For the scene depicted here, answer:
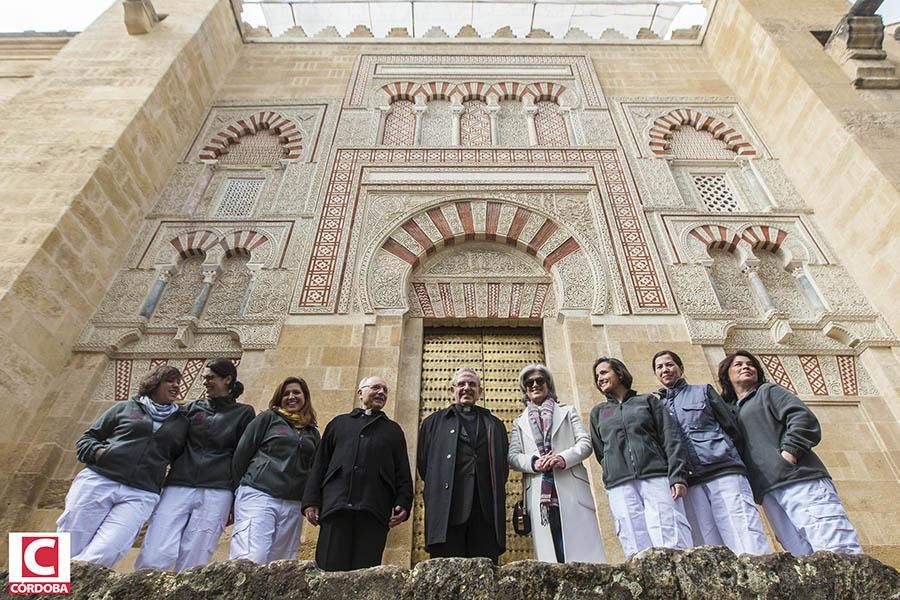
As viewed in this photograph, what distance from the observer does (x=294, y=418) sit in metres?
2.37

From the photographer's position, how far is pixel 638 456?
204 centimetres

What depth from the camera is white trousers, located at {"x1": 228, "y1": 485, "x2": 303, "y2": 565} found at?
78.8 inches

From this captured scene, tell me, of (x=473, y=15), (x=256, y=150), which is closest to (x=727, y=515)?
(x=256, y=150)

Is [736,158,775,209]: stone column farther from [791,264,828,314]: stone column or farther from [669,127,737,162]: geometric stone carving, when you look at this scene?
[791,264,828,314]: stone column

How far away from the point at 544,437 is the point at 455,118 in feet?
14.0

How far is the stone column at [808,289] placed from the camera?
160 inches

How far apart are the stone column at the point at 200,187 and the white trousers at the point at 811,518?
467 cm

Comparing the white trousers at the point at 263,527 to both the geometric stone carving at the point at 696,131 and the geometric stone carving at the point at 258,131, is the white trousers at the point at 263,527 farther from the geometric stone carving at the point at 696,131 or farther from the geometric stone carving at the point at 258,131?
the geometric stone carving at the point at 696,131

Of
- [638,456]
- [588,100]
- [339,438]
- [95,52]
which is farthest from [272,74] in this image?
[638,456]

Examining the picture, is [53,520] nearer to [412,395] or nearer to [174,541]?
[174,541]

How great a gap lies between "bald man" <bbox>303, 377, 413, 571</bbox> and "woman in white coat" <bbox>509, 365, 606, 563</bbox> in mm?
499

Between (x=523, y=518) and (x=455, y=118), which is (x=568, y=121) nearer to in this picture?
(x=455, y=118)

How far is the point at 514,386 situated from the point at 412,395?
0.72 m

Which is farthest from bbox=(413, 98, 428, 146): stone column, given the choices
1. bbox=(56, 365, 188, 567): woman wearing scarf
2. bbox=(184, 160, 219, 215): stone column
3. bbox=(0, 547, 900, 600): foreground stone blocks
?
bbox=(0, 547, 900, 600): foreground stone blocks
